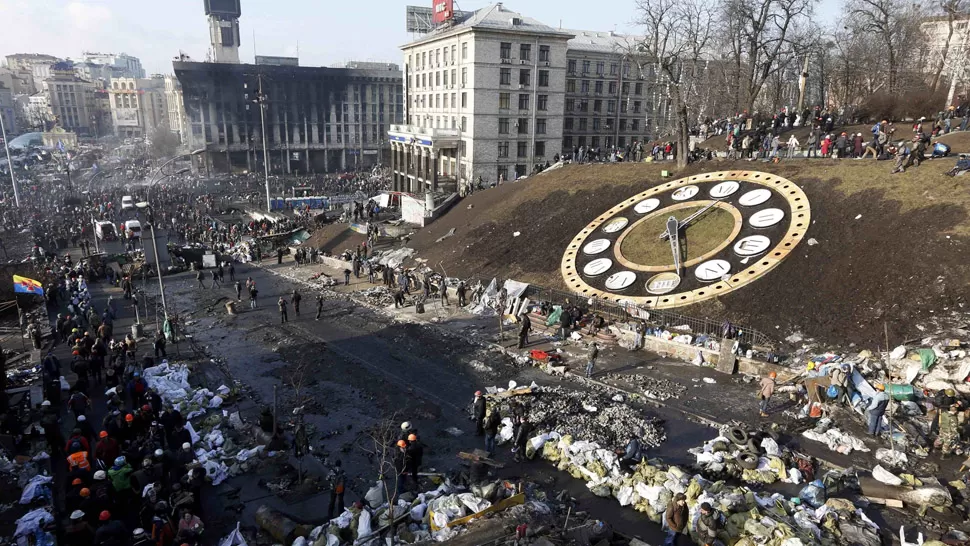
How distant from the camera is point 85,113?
191 m

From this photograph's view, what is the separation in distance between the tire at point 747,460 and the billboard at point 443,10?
58575 mm

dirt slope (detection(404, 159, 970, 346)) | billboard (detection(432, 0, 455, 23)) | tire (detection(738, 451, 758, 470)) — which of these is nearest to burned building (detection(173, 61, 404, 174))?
billboard (detection(432, 0, 455, 23))

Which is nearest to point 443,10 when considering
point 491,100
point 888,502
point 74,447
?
point 491,100

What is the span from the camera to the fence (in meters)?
22.1

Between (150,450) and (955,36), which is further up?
(955,36)

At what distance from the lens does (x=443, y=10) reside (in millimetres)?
63281

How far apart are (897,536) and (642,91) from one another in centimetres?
7138

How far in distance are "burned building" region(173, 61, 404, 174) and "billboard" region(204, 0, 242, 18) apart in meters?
48.0

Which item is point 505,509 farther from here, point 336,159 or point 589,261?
point 336,159

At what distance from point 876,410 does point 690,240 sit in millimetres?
13765

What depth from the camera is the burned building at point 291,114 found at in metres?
108

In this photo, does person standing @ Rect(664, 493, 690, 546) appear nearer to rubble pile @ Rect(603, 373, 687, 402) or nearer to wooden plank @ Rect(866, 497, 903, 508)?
wooden plank @ Rect(866, 497, 903, 508)

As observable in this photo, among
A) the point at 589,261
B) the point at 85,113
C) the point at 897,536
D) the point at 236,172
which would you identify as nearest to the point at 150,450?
the point at 897,536

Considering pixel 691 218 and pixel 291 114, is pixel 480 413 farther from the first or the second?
pixel 291 114
